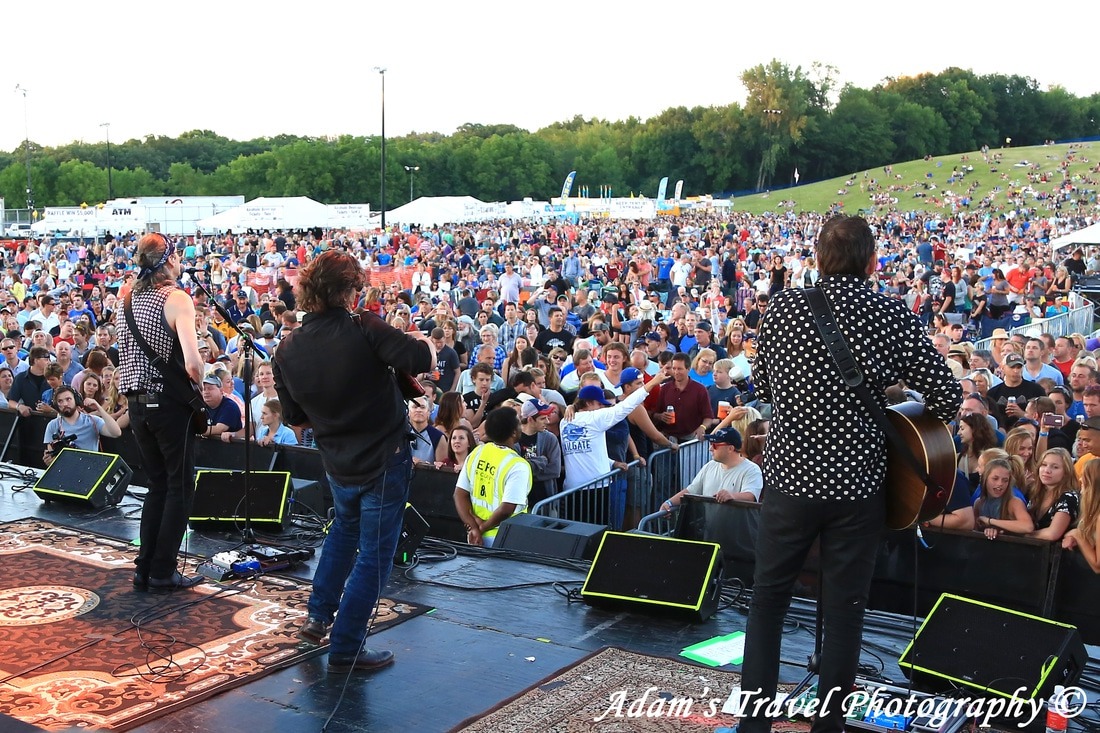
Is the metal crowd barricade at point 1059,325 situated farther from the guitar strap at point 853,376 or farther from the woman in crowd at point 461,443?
the guitar strap at point 853,376

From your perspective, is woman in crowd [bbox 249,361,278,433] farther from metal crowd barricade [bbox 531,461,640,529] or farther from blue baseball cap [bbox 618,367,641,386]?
metal crowd barricade [bbox 531,461,640,529]

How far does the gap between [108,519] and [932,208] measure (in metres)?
68.2

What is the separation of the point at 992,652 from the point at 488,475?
11.1 ft

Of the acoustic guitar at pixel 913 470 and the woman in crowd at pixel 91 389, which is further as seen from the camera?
the woman in crowd at pixel 91 389

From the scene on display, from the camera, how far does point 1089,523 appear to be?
520 cm

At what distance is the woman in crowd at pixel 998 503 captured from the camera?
6121mm

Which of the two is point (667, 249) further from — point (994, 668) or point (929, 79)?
point (929, 79)

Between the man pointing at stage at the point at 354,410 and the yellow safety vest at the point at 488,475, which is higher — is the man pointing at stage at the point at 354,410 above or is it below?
above

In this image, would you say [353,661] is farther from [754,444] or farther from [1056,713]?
[754,444]

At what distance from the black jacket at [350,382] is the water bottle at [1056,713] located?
267cm

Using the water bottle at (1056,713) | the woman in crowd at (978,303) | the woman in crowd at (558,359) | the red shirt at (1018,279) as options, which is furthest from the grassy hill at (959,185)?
the water bottle at (1056,713)

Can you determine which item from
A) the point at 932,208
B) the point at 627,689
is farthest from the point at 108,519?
the point at 932,208

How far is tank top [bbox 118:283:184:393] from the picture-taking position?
208 inches

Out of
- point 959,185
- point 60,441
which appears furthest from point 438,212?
point 959,185
